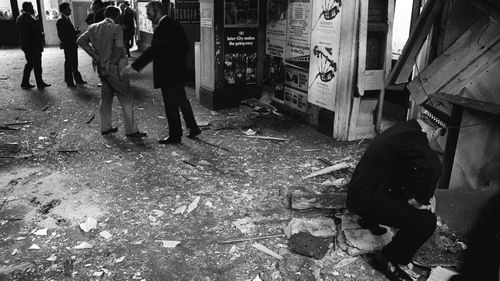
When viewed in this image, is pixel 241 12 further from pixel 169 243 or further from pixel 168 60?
pixel 169 243

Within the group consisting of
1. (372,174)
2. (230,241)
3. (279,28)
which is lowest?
(230,241)

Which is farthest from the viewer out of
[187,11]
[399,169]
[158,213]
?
[187,11]

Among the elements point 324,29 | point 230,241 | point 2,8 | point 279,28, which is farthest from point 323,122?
point 2,8

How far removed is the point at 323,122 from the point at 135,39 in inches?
542

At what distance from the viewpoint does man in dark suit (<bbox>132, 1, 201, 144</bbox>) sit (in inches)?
262

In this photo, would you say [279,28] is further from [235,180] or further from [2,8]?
[2,8]

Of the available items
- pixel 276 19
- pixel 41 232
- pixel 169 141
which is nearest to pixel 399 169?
pixel 41 232

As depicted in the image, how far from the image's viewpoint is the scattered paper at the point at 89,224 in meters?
4.58

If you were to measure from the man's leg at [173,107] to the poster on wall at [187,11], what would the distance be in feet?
16.4

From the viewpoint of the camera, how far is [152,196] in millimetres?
5344

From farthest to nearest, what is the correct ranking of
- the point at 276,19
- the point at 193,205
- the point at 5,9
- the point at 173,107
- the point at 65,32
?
the point at 5,9, the point at 65,32, the point at 276,19, the point at 173,107, the point at 193,205

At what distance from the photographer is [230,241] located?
14.4 ft

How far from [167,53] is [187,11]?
5.23m

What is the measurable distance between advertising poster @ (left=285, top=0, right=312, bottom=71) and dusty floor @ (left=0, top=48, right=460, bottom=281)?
48.8 inches
